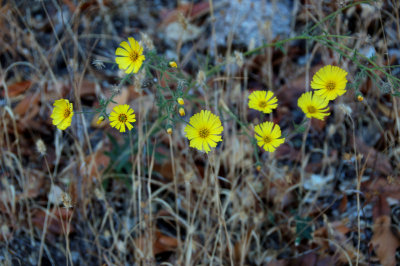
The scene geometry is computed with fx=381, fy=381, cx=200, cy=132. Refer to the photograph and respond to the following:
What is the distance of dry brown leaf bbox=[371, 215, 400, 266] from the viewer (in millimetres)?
1673

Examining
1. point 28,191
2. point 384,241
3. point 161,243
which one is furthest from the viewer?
point 28,191

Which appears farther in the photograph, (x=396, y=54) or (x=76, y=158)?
(x=396, y=54)

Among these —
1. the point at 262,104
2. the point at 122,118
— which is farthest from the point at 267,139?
the point at 122,118

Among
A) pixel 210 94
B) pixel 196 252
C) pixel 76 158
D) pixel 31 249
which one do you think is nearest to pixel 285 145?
pixel 210 94

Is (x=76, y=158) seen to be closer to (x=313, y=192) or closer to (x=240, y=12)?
(x=313, y=192)

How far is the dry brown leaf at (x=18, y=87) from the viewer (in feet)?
7.86

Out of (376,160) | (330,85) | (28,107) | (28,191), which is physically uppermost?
(330,85)

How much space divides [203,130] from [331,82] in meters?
0.52

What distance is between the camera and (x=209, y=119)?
53.9 inches

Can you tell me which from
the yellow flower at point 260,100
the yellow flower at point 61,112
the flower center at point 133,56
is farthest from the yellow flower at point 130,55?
the yellow flower at point 260,100

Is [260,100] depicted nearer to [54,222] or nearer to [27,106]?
[54,222]

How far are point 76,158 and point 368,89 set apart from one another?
1691 mm

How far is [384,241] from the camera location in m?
1.72

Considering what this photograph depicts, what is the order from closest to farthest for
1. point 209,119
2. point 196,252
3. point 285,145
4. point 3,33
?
point 209,119 → point 196,252 → point 285,145 → point 3,33
